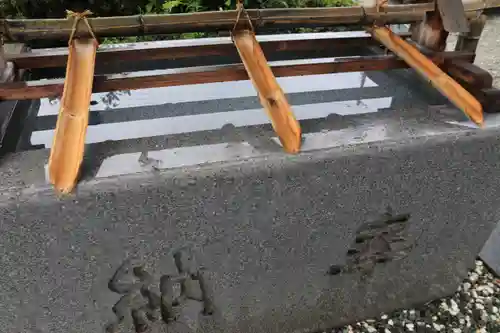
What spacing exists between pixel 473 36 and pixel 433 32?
15 centimetres

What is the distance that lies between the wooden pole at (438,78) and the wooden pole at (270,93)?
55 cm

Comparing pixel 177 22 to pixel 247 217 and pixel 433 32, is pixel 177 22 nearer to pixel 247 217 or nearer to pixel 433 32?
pixel 247 217

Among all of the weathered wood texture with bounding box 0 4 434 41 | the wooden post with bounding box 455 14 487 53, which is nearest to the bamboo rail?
the weathered wood texture with bounding box 0 4 434 41

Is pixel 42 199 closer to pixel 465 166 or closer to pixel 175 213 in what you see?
pixel 175 213

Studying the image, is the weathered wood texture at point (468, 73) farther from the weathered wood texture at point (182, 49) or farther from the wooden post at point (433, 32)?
the weathered wood texture at point (182, 49)

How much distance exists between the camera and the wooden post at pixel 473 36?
170 centimetres

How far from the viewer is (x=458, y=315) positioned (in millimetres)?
1946

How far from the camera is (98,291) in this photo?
1336mm

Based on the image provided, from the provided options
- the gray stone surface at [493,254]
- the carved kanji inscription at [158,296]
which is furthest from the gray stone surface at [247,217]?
the gray stone surface at [493,254]

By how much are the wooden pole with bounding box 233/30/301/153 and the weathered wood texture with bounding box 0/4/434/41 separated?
0.08m

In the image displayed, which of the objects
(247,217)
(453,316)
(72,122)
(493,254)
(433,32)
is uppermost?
(433,32)

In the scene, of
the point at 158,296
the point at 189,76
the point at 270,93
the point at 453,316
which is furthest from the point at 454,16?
the point at 158,296

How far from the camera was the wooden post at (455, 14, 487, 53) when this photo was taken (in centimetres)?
170

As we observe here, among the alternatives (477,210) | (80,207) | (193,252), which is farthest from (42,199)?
(477,210)
